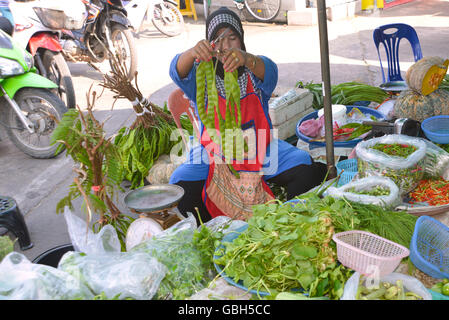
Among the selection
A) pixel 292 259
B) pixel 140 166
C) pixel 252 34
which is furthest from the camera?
pixel 252 34

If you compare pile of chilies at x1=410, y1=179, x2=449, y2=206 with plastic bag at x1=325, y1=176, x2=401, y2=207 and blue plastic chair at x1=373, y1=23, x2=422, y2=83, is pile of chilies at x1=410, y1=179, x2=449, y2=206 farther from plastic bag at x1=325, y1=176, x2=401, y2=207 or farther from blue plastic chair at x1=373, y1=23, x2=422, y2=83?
blue plastic chair at x1=373, y1=23, x2=422, y2=83

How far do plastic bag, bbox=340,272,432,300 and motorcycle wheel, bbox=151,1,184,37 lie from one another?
8.14 m

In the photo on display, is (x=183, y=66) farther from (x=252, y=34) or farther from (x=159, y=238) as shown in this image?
(x=252, y=34)

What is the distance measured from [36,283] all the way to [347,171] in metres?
1.64

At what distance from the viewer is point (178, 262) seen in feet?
5.52

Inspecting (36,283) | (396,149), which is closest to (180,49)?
(396,149)

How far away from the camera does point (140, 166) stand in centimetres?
338

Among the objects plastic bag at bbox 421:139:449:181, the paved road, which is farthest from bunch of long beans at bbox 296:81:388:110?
Answer: plastic bag at bbox 421:139:449:181

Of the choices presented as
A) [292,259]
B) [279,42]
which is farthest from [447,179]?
[279,42]

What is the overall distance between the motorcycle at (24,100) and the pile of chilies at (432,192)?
3132 mm

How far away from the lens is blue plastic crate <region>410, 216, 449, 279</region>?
151 centimetres

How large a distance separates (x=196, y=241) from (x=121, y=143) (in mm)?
1933

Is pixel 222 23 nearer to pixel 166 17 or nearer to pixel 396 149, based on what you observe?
pixel 396 149
